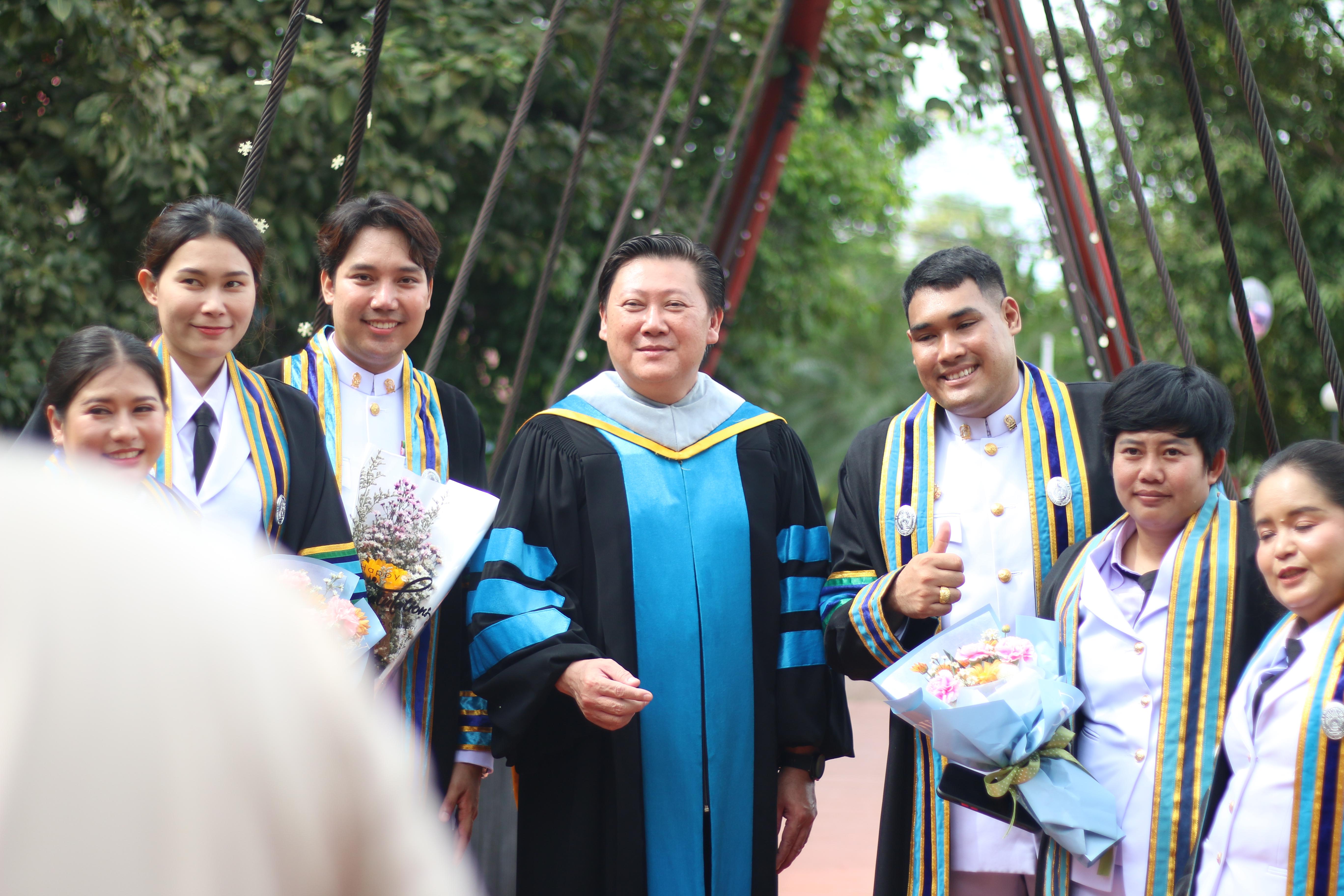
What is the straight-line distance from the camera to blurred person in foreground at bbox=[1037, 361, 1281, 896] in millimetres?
2340

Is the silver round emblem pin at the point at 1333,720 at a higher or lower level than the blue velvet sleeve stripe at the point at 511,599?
lower

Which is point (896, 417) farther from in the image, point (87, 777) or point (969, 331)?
point (87, 777)

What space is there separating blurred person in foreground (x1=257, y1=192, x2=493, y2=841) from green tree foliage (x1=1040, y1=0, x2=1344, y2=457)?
10.6 m

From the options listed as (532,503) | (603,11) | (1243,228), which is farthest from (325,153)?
(1243,228)

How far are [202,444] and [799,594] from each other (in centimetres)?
132

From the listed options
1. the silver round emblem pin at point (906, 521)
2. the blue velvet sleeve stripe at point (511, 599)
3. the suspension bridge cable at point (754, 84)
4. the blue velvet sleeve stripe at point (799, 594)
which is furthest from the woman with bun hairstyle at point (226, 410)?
the suspension bridge cable at point (754, 84)

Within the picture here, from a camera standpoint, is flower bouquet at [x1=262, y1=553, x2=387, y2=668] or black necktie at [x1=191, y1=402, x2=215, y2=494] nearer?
flower bouquet at [x1=262, y1=553, x2=387, y2=668]

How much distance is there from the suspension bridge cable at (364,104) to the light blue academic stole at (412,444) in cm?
85

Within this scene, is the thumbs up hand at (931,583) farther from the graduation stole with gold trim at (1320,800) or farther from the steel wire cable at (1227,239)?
the steel wire cable at (1227,239)

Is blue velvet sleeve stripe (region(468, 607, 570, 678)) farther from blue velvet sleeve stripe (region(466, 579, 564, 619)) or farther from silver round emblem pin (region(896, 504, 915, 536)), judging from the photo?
silver round emblem pin (region(896, 504, 915, 536))

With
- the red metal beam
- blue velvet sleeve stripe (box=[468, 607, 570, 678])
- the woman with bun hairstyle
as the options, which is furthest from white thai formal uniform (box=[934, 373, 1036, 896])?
the red metal beam

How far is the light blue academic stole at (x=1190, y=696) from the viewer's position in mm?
2314

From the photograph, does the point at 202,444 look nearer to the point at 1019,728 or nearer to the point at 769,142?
the point at 1019,728

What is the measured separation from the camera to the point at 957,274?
280cm
